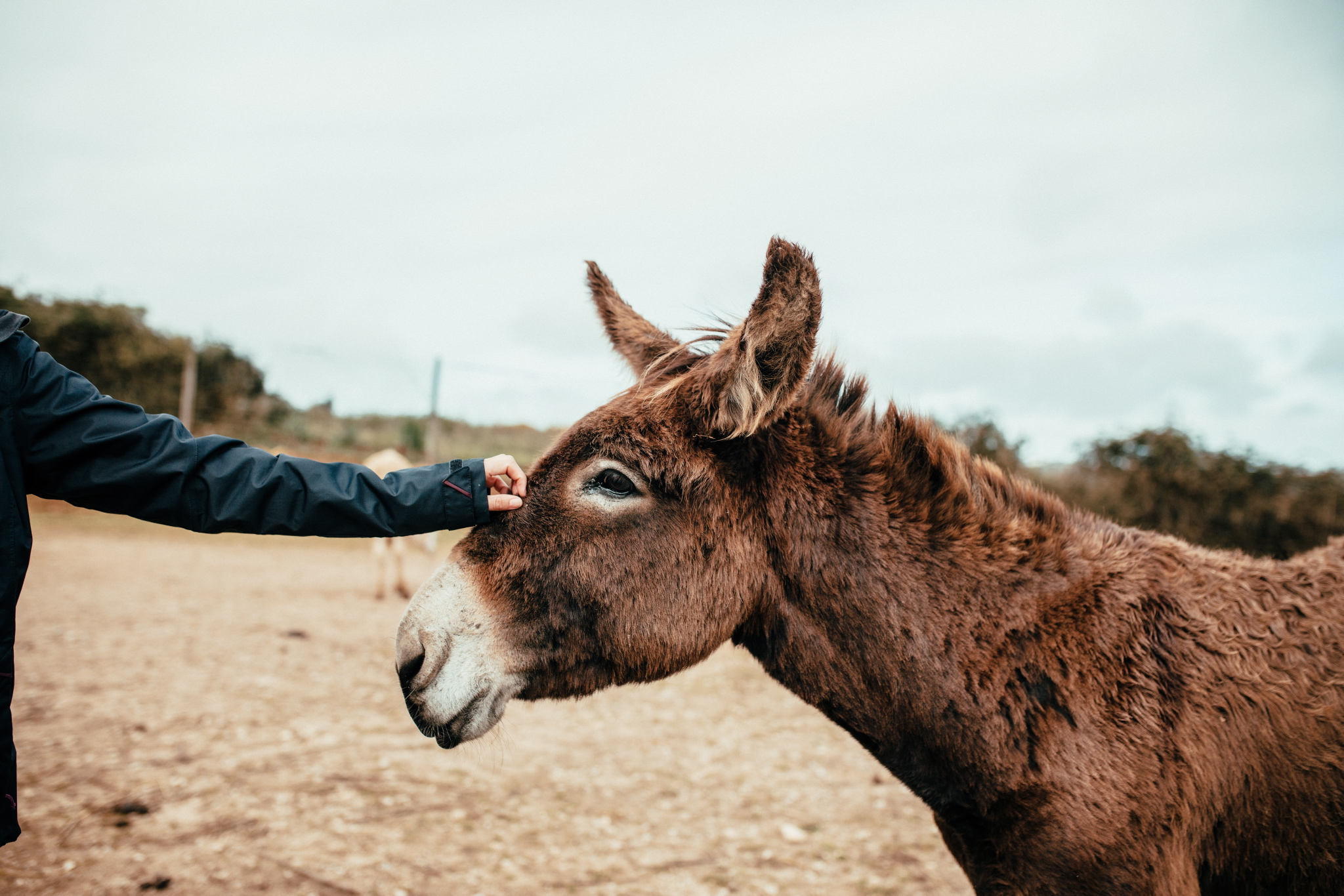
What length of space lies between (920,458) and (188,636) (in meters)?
8.59

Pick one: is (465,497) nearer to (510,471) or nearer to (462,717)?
(510,471)

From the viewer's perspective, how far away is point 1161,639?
213 centimetres

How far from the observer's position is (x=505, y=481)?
239 centimetres

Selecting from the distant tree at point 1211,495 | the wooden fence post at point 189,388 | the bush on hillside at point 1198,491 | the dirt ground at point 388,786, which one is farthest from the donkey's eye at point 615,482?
the wooden fence post at point 189,388

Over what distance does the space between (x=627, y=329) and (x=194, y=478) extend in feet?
5.54

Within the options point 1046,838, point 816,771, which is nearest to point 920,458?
point 1046,838

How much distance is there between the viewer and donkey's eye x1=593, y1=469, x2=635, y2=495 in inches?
91.0

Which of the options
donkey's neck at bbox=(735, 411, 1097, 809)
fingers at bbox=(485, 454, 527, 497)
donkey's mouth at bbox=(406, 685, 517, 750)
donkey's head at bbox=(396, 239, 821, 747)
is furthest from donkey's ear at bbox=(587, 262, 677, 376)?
donkey's mouth at bbox=(406, 685, 517, 750)

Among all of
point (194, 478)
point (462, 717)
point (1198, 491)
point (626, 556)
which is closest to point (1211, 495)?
point (1198, 491)

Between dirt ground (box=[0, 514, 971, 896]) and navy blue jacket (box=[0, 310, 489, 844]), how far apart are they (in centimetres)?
232

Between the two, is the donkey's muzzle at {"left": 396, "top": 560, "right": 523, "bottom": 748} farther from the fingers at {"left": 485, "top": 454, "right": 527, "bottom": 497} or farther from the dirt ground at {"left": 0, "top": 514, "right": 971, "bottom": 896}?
the dirt ground at {"left": 0, "top": 514, "right": 971, "bottom": 896}

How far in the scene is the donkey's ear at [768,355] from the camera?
6.54 feet

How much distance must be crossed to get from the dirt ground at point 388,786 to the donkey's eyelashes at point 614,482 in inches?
106

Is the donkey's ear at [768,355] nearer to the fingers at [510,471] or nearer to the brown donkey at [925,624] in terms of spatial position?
the brown donkey at [925,624]
